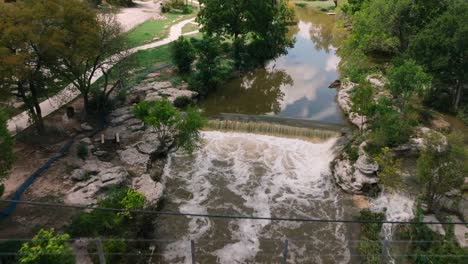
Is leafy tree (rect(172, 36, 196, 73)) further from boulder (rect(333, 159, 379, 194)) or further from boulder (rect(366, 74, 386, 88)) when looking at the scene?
boulder (rect(333, 159, 379, 194))

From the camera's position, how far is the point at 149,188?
18406 mm

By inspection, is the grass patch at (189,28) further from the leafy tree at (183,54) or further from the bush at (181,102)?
the bush at (181,102)

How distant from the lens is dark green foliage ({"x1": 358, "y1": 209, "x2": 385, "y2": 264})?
14773 mm

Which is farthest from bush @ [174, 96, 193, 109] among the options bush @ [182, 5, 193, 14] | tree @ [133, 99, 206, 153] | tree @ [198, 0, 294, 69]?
bush @ [182, 5, 193, 14]

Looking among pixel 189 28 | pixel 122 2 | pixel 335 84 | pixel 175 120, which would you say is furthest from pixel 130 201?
pixel 122 2

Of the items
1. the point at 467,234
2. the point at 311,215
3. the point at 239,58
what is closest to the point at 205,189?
the point at 311,215

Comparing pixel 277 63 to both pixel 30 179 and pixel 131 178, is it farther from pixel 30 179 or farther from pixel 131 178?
pixel 30 179

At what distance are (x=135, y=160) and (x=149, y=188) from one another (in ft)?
8.86

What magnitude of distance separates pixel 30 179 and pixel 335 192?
50.6ft

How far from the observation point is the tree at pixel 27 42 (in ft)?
55.3

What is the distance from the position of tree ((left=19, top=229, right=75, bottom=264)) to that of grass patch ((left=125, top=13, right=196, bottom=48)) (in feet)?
93.5

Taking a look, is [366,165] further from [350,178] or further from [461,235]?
[461,235]

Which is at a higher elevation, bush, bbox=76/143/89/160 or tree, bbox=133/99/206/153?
tree, bbox=133/99/206/153

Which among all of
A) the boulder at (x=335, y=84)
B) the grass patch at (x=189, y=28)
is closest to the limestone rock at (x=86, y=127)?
the boulder at (x=335, y=84)
